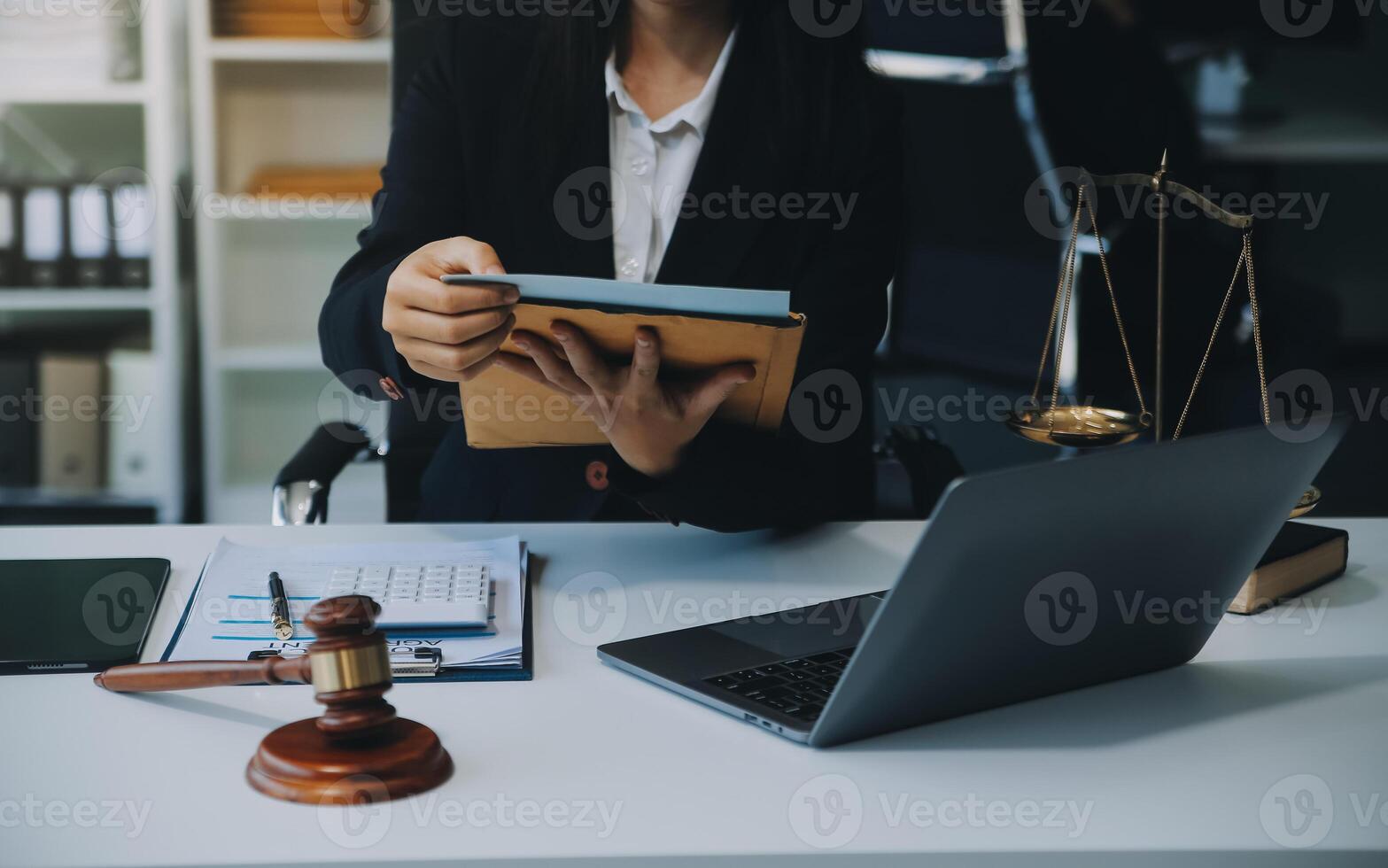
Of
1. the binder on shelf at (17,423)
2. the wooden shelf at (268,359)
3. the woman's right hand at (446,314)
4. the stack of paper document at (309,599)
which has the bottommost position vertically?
the binder on shelf at (17,423)

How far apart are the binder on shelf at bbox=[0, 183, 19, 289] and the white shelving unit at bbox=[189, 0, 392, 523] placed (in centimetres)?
40

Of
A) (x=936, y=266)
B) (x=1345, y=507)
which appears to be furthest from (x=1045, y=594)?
(x=1345, y=507)

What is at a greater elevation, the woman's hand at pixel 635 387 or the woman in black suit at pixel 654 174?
the woman in black suit at pixel 654 174

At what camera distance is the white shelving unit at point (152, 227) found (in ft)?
9.69

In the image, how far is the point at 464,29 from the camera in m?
1.59

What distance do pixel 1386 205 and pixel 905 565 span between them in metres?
3.71

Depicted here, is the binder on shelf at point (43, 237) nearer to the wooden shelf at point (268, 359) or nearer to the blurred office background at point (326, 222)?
the blurred office background at point (326, 222)

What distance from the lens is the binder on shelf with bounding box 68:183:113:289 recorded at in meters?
2.96

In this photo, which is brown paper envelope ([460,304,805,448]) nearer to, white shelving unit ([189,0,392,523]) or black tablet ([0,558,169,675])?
black tablet ([0,558,169,675])

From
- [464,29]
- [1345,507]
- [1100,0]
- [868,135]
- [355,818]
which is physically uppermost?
[1100,0]

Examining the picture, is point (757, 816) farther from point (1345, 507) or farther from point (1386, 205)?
point (1386, 205)

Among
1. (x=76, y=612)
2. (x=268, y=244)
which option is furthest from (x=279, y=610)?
(x=268, y=244)

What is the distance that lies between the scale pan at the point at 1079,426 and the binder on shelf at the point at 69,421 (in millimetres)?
2512

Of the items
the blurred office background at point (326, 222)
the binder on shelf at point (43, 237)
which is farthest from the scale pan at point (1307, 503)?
the binder on shelf at point (43, 237)
